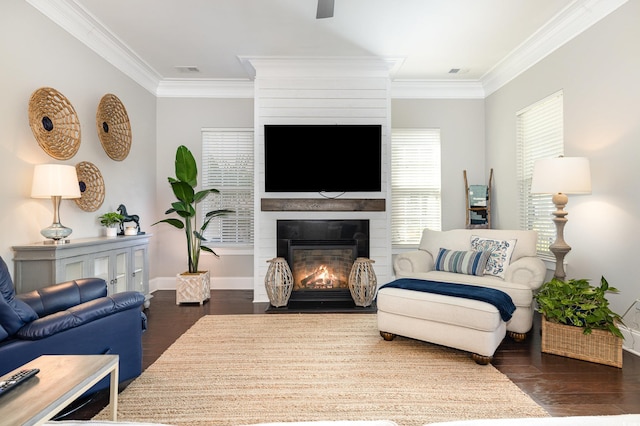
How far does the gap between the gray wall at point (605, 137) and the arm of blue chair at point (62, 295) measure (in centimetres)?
402

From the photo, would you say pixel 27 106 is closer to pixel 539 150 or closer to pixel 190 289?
pixel 190 289

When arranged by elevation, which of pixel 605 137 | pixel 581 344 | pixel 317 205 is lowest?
pixel 581 344

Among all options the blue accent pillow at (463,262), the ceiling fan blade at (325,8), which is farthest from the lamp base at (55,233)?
the blue accent pillow at (463,262)

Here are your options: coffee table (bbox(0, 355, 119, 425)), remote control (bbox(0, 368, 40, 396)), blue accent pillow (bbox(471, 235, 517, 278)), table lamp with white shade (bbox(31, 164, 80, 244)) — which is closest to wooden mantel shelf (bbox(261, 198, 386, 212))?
blue accent pillow (bbox(471, 235, 517, 278))

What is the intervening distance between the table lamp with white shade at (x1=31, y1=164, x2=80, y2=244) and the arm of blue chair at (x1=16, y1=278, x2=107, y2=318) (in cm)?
80

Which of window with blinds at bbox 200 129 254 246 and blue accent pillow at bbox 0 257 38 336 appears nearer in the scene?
blue accent pillow at bbox 0 257 38 336

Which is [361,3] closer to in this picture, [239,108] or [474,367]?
[239,108]

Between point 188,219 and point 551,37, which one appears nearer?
point 551,37

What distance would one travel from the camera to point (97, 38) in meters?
3.69

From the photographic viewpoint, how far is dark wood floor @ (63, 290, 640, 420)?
2.01 metres

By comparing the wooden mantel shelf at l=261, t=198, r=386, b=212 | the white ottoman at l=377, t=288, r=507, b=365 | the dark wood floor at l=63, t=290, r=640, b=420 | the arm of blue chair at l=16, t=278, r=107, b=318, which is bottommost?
the dark wood floor at l=63, t=290, r=640, b=420

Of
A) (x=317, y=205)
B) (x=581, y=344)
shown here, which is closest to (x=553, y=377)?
(x=581, y=344)

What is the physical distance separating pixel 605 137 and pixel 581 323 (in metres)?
1.61

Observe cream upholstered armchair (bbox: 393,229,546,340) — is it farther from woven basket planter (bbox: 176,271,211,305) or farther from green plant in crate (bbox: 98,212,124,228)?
green plant in crate (bbox: 98,212,124,228)
